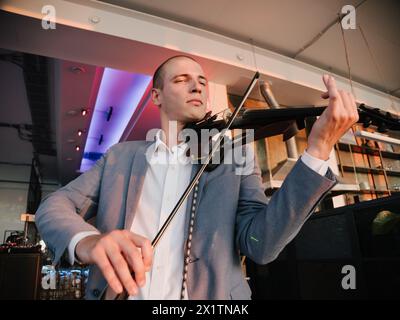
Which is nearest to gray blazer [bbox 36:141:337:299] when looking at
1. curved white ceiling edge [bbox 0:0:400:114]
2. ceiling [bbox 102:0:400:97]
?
curved white ceiling edge [bbox 0:0:400:114]

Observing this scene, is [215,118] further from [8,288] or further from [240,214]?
[8,288]

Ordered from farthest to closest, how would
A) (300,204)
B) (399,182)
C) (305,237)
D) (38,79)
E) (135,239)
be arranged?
(399,182)
(38,79)
(305,237)
(300,204)
(135,239)

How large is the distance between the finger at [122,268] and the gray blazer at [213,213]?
20 centimetres

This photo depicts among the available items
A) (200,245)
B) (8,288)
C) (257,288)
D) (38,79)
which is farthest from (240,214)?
(38,79)

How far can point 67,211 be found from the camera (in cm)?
75

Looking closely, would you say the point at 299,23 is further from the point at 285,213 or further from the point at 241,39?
the point at 285,213

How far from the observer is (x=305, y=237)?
1.85 meters

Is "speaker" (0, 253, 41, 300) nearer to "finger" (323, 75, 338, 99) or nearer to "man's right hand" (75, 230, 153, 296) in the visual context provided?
"man's right hand" (75, 230, 153, 296)

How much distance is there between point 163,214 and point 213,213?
0.53ft

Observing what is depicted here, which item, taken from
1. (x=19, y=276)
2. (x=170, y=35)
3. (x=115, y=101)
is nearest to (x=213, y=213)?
(x=170, y=35)

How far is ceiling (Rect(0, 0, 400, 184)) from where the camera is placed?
2.46 meters

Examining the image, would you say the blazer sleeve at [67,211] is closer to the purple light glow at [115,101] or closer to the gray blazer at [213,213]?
the gray blazer at [213,213]

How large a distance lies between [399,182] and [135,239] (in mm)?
5965
